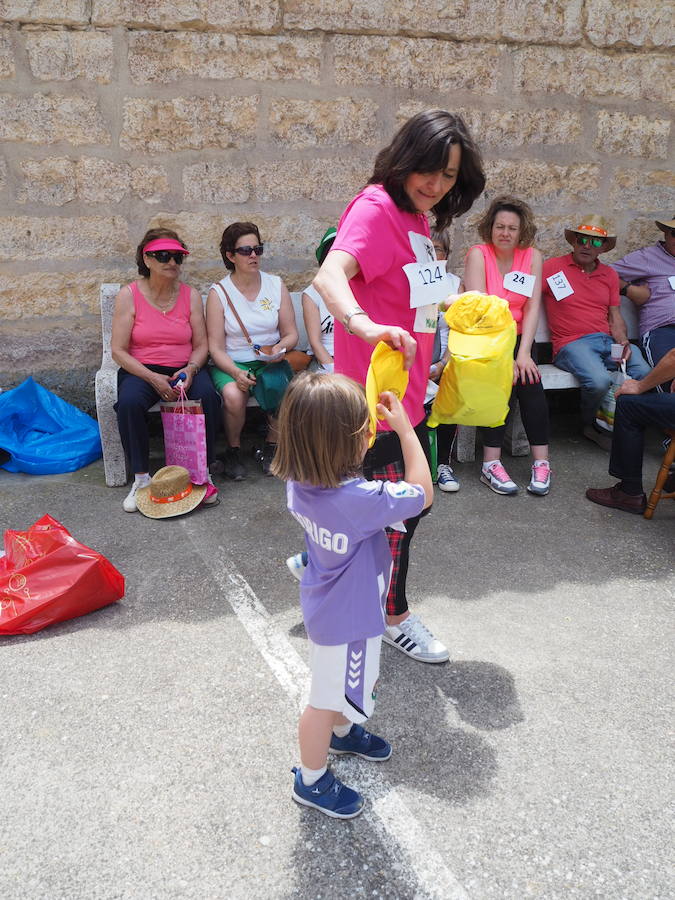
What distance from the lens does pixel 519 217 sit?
464 cm

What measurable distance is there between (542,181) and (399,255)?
3.89 m

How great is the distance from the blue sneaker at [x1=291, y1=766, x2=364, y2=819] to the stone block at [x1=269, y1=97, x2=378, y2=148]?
4.25 meters

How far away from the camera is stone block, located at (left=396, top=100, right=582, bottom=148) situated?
17.4ft

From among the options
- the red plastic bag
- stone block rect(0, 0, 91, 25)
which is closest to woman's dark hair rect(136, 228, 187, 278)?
stone block rect(0, 0, 91, 25)

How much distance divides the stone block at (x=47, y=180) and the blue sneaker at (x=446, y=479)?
3.02 m

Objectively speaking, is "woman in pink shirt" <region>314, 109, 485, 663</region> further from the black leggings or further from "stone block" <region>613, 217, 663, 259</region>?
"stone block" <region>613, 217, 663, 259</region>

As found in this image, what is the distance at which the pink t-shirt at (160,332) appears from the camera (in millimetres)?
4395

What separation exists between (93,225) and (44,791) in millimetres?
3765

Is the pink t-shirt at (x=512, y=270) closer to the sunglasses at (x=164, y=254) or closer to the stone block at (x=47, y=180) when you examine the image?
the sunglasses at (x=164, y=254)

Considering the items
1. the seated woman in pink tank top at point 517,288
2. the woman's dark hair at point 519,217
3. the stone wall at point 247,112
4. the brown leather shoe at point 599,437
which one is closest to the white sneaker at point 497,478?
the seated woman in pink tank top at point 517,288

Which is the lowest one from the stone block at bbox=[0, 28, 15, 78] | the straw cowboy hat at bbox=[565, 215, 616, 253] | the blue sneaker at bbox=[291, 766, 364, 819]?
the blue sneaker at bbox=[291, 766, 364, 819]

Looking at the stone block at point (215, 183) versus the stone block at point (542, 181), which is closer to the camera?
the stone block at point (215, 183)

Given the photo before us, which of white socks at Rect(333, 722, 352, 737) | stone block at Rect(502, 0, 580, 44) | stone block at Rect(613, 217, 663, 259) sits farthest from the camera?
stone block at Rect(613, 217, 663, 259)

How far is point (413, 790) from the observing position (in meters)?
2.17
